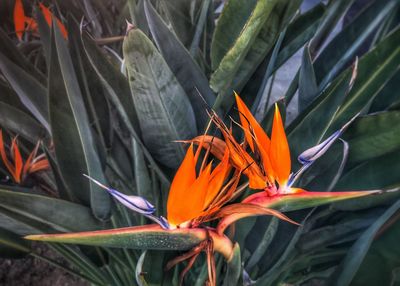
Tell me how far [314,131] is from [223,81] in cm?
15

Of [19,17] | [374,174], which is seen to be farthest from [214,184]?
[19,17]

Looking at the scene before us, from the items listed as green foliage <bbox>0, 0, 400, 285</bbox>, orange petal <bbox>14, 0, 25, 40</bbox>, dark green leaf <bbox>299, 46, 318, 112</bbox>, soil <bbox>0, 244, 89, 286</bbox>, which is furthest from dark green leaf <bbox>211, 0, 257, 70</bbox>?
soil <bbox>0, 244, 89, 286</bbox>

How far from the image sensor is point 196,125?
665mm

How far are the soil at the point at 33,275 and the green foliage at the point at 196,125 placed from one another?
256mm

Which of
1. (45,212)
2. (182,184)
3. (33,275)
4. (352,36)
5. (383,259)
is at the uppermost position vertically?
(352,36)

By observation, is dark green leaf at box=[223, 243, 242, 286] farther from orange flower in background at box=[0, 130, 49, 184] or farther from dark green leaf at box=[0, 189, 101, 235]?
orange flower in background at box=[0, 130, 49, 184]

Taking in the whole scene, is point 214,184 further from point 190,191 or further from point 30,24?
point 30,24

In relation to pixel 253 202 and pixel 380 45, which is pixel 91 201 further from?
pixel 380 45

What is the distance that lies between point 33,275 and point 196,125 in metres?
0.64

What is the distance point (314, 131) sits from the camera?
24.0 inches

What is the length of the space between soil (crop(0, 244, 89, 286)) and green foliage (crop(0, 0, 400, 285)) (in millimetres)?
256

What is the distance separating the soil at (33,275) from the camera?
105cm

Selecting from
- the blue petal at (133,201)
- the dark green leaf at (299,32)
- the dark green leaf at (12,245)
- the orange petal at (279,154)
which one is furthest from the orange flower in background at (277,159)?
the dark green leaf at (12,245)

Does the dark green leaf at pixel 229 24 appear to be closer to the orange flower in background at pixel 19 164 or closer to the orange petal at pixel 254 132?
the orange petal at pixel 254 132
